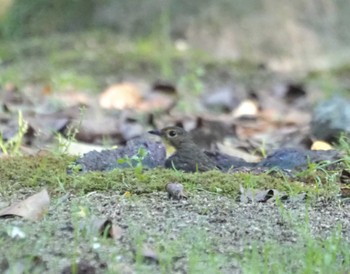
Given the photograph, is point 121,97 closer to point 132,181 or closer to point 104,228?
point 132,181

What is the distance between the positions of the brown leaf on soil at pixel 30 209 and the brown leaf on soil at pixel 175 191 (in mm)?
509

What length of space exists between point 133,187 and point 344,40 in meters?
6.91

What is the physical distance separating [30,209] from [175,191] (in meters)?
0.62

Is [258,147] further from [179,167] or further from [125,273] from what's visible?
[125,273]

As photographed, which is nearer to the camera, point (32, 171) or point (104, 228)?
point (104, 228)

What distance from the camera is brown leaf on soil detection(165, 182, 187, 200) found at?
3.87 meters

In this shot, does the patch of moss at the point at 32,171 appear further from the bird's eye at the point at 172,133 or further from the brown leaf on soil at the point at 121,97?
the brown leaf on soil at the point at 121,97

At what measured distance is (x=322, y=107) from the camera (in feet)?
21.8

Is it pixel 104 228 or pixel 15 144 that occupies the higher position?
pixel 104 228

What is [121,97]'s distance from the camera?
8.22 m

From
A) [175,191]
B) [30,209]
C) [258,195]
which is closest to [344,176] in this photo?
[258,195]

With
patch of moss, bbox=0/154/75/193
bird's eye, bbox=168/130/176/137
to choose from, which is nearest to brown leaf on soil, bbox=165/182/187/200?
patch of moss, bbox=0/154/75/193

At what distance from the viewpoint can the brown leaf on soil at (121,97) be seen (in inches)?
312

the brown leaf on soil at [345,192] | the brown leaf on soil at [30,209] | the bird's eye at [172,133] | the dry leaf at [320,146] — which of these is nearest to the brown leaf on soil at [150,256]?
the brown leaf on soil at [30,209]
